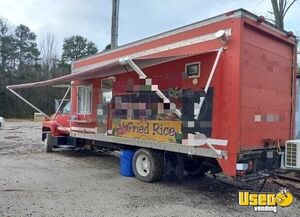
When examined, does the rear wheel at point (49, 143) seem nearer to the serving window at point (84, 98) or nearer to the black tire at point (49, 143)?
the black tire at point (49, 143)

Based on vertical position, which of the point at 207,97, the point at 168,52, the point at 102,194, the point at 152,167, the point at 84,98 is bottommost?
the point at 102,194

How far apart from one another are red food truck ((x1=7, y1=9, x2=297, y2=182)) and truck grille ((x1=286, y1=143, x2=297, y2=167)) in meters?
0.23

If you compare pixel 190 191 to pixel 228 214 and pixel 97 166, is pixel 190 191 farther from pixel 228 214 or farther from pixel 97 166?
pixel 97 166

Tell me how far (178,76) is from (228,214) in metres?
3.03

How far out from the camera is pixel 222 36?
7.24 metres

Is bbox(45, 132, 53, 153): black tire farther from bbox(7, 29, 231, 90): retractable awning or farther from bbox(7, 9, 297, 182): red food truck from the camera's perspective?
bbox(7, 9, 297, 182): red food truck

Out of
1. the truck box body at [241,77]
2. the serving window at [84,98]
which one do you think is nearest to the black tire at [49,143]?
the serving window at [84,98]

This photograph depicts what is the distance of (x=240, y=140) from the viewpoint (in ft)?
23.6

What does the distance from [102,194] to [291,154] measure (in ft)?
12.5

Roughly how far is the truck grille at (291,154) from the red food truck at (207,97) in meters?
0.23

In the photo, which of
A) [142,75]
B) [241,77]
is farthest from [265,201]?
[142,75]

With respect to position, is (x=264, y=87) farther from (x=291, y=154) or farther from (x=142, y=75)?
(x=142, y=75)

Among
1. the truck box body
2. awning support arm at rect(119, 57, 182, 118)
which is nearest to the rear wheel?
the truck box body

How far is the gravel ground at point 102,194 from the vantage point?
678 cm
